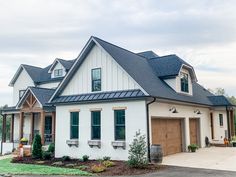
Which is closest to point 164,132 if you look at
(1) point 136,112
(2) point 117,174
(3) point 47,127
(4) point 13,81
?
(1) point 136,112

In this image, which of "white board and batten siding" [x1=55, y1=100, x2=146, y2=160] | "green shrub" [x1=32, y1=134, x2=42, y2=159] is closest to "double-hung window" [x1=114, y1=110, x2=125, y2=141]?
"white board and batten siding" [x1=55, y1=100, x2=146, y2=160]

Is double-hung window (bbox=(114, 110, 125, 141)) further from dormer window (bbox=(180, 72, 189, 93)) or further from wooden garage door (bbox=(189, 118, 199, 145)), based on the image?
wooden garage door (bbox=(189, 118, 199, 145))

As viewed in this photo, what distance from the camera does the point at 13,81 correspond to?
105ft

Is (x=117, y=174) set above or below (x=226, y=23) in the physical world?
below

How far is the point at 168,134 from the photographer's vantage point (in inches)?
705

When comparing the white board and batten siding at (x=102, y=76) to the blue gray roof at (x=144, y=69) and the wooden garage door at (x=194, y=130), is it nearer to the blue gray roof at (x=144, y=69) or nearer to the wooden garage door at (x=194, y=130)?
the blue gray roof at (x=144, y=69)

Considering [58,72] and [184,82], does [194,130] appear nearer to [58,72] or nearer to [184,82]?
[184,82]

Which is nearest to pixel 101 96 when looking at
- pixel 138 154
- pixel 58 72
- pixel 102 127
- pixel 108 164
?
pixel 102 127

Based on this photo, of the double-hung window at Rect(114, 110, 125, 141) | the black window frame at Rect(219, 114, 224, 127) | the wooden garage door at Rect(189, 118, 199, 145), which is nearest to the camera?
the double-hung window at Rect(114, 110, 125, 141)

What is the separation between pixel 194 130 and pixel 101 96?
9.24 m

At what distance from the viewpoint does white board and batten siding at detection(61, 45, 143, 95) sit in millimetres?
16289

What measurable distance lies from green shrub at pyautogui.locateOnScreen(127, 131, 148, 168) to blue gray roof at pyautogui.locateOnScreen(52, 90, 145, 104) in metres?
2.24

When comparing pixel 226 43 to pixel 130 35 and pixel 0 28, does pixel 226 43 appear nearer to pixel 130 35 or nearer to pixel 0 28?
pixel 130 35

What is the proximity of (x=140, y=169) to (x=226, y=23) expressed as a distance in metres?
10.9
